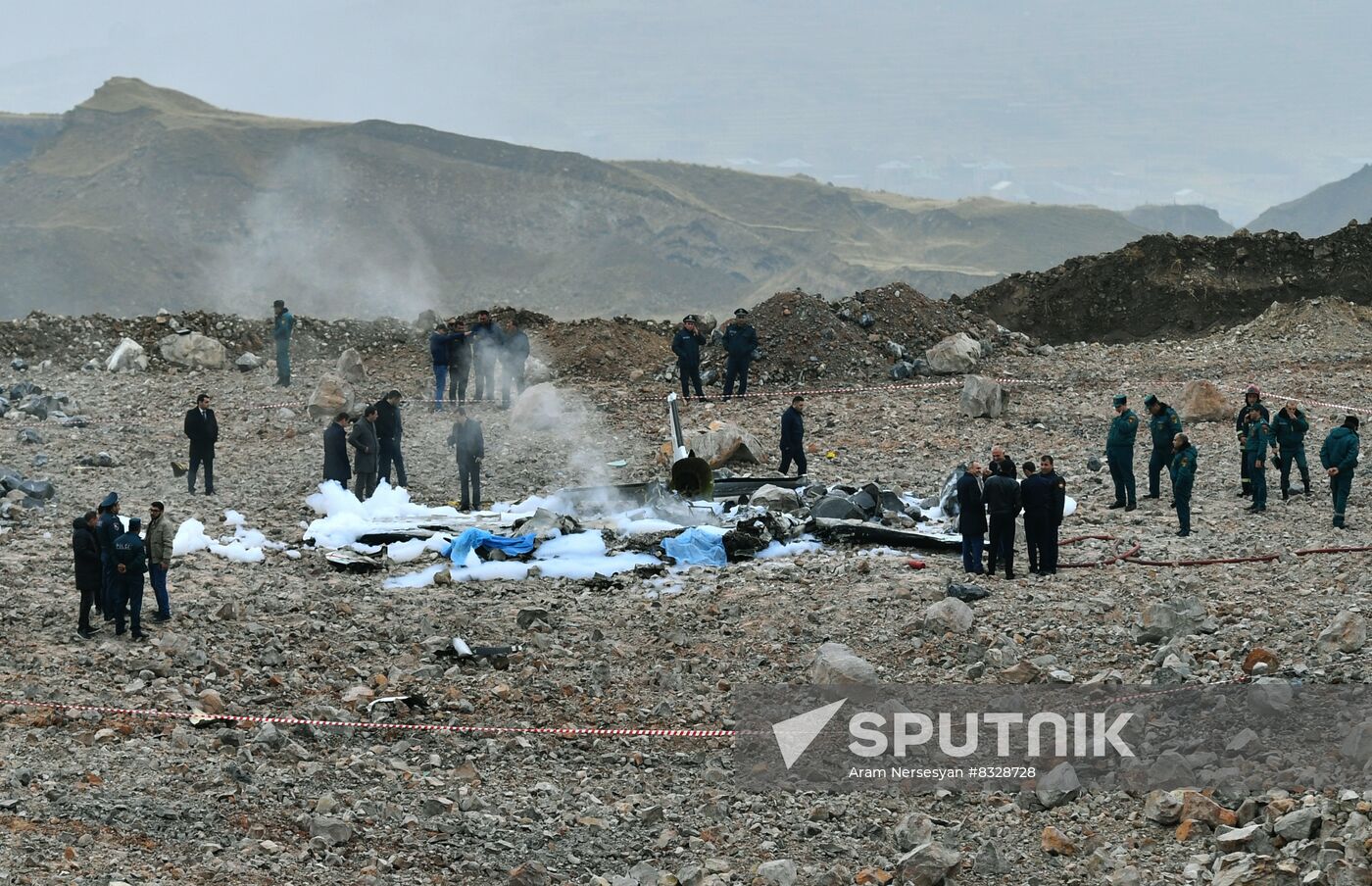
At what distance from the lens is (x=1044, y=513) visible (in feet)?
41.2

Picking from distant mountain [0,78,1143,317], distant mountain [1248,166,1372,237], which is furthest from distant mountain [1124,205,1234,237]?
distant mountain [0,78,1143,317]

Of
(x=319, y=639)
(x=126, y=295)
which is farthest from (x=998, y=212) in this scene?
(x=319, y=639)

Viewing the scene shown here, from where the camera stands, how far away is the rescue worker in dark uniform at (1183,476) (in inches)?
547

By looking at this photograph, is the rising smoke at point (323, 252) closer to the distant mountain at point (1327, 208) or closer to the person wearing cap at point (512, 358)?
the person wearing cap at point (512, 358)

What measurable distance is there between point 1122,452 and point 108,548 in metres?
9.93

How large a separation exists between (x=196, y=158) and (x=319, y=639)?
69731 mm

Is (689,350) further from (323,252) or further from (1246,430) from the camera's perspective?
(323,252)

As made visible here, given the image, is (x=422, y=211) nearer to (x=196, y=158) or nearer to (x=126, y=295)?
(x=196, y=158)

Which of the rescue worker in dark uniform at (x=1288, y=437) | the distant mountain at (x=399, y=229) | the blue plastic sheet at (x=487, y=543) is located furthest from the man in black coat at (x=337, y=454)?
the distant mountain at (x=399, y=229)

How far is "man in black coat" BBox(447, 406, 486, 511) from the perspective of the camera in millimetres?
15742

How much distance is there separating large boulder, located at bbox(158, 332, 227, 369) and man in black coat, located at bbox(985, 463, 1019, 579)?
57.6ft

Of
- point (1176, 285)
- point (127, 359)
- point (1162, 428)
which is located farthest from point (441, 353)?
point (1176, 285)


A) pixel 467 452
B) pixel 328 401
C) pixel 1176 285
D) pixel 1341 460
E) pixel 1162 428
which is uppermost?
pixel 1176 285

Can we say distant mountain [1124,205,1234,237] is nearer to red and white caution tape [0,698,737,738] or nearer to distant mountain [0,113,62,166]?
distant mountain [0,113,62,166]
